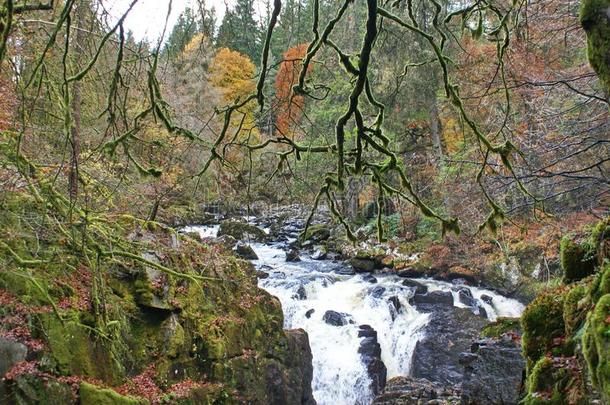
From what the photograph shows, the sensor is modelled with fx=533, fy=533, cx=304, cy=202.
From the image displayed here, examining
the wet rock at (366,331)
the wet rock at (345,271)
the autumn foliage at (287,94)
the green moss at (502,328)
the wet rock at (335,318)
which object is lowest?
the wet rock at (366,331)

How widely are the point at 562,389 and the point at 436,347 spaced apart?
322 inches

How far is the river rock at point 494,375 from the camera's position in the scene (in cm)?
614

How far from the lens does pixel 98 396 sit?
18.7 ft

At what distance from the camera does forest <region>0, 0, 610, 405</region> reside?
7.59 feet

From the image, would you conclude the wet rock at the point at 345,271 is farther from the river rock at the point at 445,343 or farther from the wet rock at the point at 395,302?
the river rock at the point at 445,343

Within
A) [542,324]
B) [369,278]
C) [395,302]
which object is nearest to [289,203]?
[542,324]

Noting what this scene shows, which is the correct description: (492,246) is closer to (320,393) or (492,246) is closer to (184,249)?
(320,393)

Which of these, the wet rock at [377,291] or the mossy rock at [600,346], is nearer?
the mossy rock at [600,346]

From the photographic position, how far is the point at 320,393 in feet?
34.9

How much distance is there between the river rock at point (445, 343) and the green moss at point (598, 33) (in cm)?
790

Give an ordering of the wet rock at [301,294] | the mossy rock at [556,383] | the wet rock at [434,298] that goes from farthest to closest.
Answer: the wet rock at [301,294]
the wet rock at [434,298]
the mossy rock at [556,383]

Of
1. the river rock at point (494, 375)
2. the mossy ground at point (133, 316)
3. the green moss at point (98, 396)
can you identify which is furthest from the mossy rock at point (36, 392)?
the river rock at point (494, 375)

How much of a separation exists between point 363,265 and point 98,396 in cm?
1141

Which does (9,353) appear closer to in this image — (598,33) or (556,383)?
(556,383)
